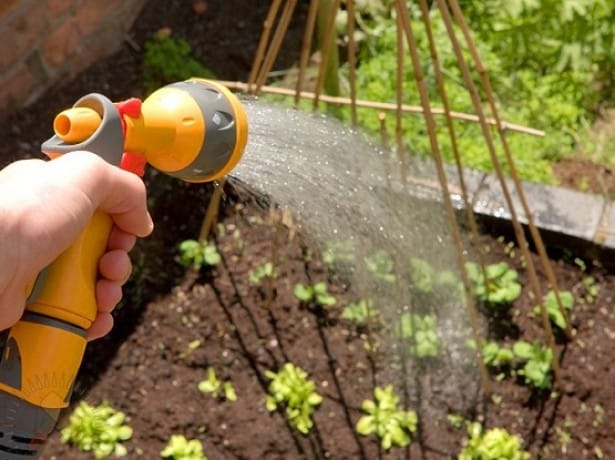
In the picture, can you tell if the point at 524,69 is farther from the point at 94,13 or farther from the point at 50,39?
the point at 50,39

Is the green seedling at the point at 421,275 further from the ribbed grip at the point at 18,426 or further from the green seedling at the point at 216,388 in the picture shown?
the ribbed grip at the point at 18,426

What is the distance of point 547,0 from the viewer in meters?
3.27

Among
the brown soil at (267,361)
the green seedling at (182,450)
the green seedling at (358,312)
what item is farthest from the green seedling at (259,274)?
the green seedling at (182,450)

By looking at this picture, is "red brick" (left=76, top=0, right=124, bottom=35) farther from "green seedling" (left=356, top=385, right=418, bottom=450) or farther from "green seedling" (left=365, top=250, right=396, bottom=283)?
"green seedling" (left=356, top=385, right=418, bottom=450)

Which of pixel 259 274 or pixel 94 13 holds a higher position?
pixel 94 13

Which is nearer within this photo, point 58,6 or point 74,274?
point 74,274

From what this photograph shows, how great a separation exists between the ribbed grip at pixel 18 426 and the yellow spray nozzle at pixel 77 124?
364 millimetres

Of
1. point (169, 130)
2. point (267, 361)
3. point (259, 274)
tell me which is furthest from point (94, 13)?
point (169, 130)

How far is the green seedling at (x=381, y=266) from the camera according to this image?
264 cm

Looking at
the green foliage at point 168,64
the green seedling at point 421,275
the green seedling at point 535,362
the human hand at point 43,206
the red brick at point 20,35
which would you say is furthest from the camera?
the green foliage at point 168,64

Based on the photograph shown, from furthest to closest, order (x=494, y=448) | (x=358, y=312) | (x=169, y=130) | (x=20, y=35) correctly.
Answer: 1. (x=20, y=35)
2. (x=358, y=312)
3. (x=494, y=448)
4. (x=169, y=130)

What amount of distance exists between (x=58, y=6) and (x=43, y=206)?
1.99 m

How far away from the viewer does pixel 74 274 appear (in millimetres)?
1401

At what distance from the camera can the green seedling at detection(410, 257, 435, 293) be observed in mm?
2693
